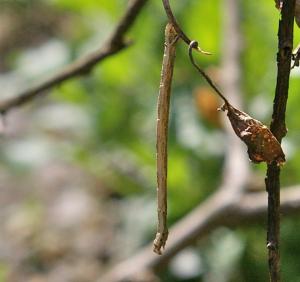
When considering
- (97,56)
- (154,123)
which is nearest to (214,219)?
(97,56)

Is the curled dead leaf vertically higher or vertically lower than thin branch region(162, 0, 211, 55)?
lower

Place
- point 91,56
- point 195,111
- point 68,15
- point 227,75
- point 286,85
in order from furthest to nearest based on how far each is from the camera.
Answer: point 68,15 < point 195,111 < point 227,75 < point 91,56 < point 286,85

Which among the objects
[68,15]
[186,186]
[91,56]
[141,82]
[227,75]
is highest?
[68,15]

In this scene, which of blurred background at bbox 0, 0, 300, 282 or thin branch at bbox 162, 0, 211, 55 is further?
blurred background at bbox 0, 0, 300, 282

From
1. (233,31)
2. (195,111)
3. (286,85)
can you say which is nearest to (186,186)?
(195,111)

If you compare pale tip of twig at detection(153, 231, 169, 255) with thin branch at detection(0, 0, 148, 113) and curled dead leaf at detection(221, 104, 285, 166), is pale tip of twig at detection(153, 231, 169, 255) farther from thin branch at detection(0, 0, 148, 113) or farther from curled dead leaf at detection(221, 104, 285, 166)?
thin branch at detection(0, 0, 148, 113)

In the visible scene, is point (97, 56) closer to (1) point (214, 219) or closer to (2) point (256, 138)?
(1) point (214, 219)

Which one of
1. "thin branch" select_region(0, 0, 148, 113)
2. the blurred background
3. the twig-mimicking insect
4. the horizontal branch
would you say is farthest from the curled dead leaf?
the blurred background

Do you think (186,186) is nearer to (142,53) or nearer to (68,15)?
(142,53)
